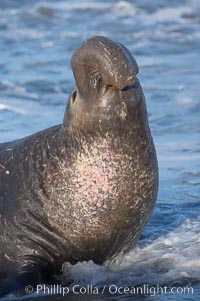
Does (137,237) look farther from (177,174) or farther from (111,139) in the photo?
(177,174)

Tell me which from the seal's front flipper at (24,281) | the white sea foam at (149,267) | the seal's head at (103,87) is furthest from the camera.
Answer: the white sea foam at (149,267)

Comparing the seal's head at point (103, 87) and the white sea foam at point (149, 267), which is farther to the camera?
the white sea foam at point (149, 267)

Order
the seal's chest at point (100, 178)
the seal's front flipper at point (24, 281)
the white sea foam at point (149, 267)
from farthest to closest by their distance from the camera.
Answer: the white sea foam at point (149, 267), the seal's chest at point (100, 178), the seal's front flipper at point (24, 281)

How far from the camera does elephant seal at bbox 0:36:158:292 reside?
7.52m

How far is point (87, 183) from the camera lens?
762 cm

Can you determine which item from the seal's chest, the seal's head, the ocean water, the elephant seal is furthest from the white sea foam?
the seal's head

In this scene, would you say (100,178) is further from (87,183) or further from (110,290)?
(110,290)

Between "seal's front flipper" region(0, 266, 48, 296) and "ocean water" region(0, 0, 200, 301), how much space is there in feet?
0.25

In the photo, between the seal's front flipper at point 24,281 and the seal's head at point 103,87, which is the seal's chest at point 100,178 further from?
the seal's front flipper at point 24,281

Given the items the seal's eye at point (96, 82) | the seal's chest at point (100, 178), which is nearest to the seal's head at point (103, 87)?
the seal's eye at point (96, 82)

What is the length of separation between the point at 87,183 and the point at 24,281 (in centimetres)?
76

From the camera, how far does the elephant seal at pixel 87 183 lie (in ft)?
24.7

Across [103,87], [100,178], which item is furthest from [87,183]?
[103,87]

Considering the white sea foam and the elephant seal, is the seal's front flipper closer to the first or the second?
the elephant seal
